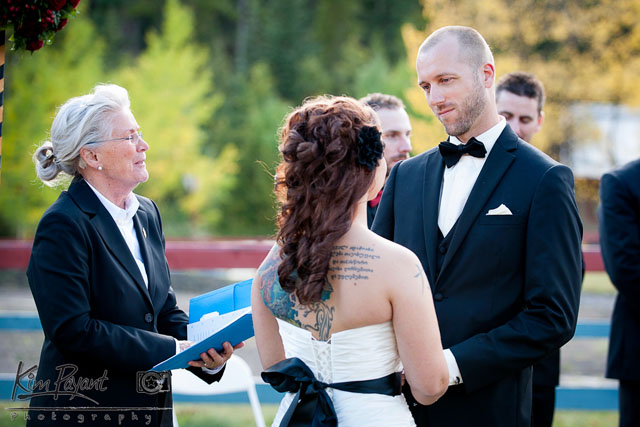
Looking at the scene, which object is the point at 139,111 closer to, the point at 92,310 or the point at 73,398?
the point at 92,310

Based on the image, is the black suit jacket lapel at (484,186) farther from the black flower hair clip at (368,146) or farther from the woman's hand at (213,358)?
the woman's hand at (213,358)

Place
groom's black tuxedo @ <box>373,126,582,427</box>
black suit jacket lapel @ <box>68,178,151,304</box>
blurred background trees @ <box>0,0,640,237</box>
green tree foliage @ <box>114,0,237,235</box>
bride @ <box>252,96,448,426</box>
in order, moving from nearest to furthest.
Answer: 1. bride @ <box>252,96,448,426</box>
2. groom's black tuxedo @ <box>373,126,582,427</box>
3. black suit jacket lapel @ <box>68,178,151,304</box>
4. blurred background trees @ <box>0,0,640,237</box>
5. green tree foliage @ <box>114,0,237,235</box>

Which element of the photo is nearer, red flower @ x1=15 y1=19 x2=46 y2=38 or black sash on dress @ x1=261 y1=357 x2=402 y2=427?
black sash on dress @ x1=261 y1=357 x2=402 y2=427

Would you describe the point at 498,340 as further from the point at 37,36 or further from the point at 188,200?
the point at 188,200

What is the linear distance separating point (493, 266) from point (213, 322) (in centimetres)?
134

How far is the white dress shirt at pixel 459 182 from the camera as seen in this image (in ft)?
9.39

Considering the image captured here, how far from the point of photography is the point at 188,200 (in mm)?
25531

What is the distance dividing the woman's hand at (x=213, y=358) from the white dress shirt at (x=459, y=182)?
1128 mm

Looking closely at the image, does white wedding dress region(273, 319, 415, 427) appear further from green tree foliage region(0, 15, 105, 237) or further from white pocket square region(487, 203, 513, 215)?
green tree foliage region(0, 15, 105, 237)

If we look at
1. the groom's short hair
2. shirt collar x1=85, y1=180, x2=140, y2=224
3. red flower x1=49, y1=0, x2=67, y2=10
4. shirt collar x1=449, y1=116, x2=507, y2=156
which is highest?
red flower x1=49, y1=0, x2=67, y2=10

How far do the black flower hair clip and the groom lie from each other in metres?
0.70

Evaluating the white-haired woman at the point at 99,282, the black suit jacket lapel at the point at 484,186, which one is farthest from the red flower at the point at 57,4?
the black suit jacket lapel at the point at 484,186

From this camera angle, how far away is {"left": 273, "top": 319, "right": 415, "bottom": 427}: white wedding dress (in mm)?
2232

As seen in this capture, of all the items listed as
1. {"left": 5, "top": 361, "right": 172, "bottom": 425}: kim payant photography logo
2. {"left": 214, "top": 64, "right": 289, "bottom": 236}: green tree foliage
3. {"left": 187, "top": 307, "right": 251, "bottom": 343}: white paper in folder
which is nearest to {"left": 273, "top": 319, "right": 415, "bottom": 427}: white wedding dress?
{"left": 187, "top": 307, "right": 251, "bottom": 343}: white paper in folder
